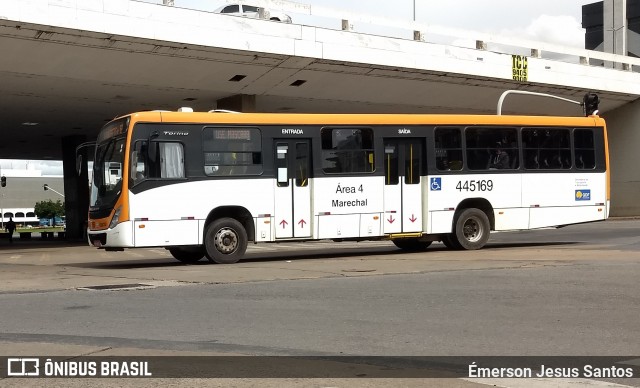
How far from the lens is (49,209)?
153 meters

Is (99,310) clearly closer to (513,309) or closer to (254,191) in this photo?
(513,309)

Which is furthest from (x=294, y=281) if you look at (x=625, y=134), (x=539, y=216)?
(x=625, y=134)

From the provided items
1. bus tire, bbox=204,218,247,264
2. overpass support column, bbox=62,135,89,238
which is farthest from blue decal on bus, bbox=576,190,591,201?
overpass support column, bbox=62,135,89,238

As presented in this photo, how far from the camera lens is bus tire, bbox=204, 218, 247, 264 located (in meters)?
18.3

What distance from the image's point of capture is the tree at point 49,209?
153 meters

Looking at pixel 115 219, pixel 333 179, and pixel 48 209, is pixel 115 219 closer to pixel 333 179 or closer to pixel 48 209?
pixel 333 179

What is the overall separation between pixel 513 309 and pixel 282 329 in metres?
3.00

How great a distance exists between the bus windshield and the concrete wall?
119 feet

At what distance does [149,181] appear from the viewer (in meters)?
17.8

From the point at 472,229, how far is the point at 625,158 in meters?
30.7

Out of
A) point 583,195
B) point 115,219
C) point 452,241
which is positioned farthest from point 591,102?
point 115,219

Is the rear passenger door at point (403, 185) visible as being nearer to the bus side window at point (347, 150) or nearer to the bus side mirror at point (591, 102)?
the bus side window at point (347, 150)

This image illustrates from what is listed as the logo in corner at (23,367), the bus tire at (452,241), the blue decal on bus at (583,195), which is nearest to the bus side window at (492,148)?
the bus tire at (452,241)

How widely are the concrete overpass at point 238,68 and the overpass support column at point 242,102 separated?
0.16ft
